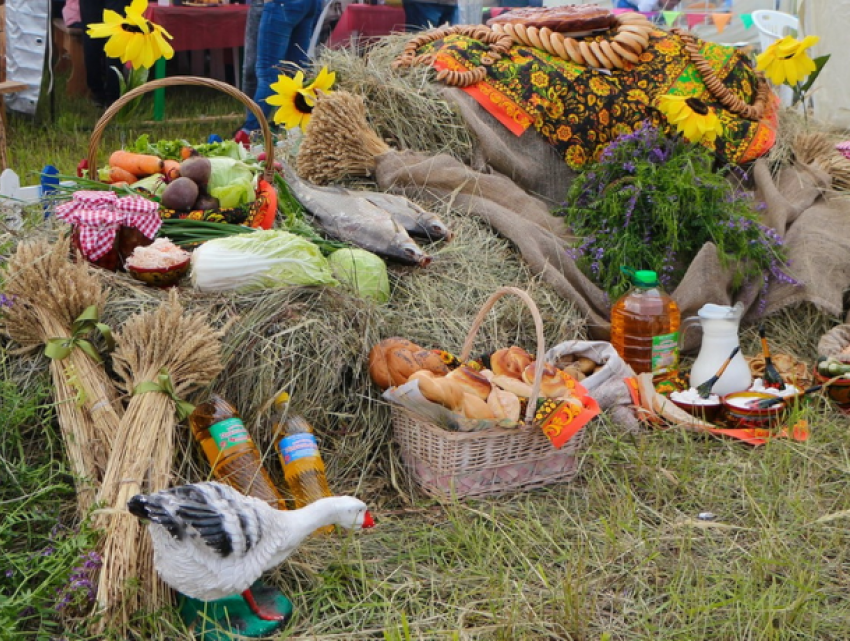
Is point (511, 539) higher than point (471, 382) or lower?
lower

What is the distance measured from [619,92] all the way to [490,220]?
1.10m

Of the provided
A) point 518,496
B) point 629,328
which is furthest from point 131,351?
point 629,328

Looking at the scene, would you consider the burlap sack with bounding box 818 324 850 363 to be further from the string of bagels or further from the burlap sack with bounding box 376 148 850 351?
the string of bagels

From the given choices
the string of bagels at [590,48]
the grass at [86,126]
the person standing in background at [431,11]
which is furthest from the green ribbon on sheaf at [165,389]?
the person standing in background at [431,11]

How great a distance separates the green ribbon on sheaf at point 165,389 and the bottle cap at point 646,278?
1.88 metres

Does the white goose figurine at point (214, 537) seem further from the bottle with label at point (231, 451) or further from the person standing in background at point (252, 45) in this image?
the person standing in background at point (252, 45)

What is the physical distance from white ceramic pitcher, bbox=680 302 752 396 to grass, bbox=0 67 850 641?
11.2 inches

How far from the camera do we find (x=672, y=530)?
8.98ft

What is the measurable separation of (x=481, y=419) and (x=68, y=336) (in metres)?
1.25

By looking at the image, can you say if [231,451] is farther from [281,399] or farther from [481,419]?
[481,419]

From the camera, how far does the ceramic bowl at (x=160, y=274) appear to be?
10.1 ft

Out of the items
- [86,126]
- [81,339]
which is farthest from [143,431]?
[86,126]

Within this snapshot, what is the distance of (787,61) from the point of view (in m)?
5.05

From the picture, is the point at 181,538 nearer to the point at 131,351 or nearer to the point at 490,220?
the point at 131,351
